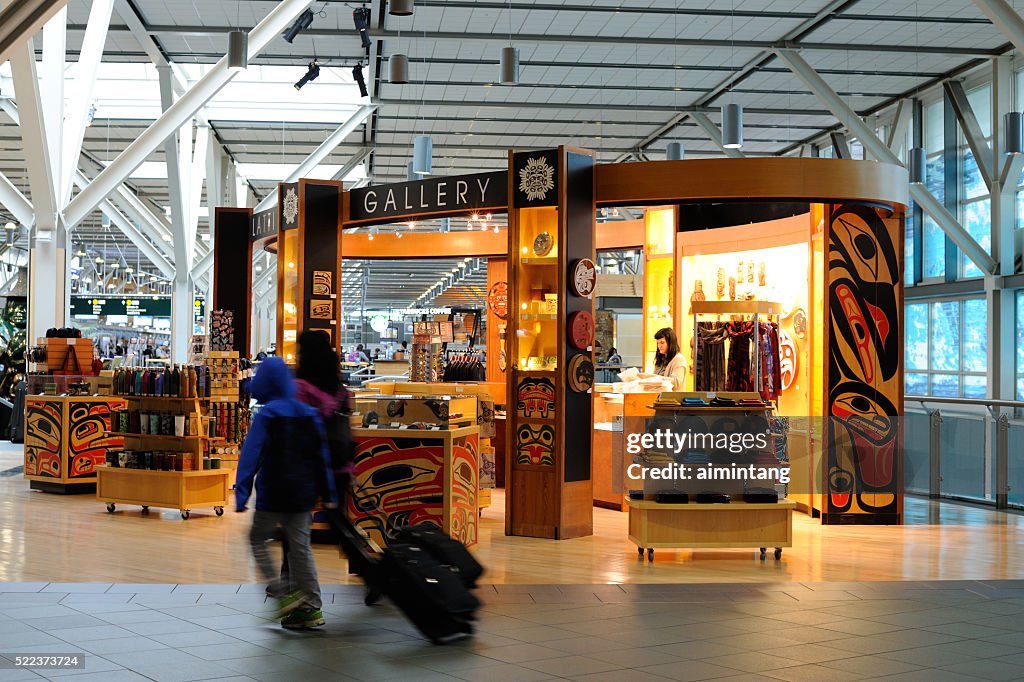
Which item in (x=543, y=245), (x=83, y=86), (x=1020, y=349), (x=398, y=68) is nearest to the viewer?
(x=543, y=245)

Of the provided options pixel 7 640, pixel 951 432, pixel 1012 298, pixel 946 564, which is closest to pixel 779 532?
pixel 946 564

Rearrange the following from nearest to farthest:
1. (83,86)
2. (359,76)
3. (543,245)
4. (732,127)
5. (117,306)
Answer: (543,245) → (83,86) → (732,127) → (359,76) → (117,306)

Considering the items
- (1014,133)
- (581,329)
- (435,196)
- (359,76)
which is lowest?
(581,329)

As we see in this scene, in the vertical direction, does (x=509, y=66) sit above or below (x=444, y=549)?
above

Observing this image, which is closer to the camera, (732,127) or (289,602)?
(289,602)

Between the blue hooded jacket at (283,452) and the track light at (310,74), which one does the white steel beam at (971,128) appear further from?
the blue hooded jacket at (283,452)

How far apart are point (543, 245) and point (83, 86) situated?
256 inches

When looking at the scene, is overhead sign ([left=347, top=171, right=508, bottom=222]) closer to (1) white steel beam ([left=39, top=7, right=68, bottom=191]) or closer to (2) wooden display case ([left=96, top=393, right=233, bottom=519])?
(2) wooden display case ([left=96, top=393, right=233, bottom=519])

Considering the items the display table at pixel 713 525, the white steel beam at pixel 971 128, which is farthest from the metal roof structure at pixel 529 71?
the display table at pixel 713 525

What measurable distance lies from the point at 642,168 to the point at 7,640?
554cm

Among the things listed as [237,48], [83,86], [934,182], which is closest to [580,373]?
[237,48]

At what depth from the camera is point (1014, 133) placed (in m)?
12.3

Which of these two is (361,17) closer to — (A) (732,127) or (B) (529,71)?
(B) (529,71)

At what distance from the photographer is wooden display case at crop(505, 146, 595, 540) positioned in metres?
8.21
